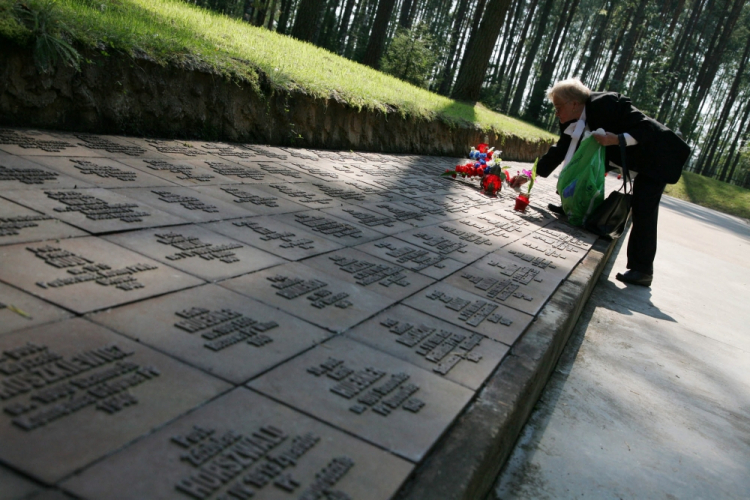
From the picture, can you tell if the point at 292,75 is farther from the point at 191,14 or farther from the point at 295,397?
the point at 295,397

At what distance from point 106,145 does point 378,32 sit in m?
14.8

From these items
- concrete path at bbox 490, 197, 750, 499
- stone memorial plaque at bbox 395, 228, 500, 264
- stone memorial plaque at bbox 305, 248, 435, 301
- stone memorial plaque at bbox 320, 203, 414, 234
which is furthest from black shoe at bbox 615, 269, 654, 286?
stone memorial plaque at bbox 305, 248, 435, 301

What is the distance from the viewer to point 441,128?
476 inches

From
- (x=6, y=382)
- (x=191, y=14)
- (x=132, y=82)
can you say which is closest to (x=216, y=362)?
(x=6, y=382)

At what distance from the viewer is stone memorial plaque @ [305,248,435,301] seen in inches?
137

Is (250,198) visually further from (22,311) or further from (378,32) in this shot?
(378,32)

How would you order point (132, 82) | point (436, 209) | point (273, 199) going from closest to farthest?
point (273, 199) → point (132, 82) → point (436, 209)

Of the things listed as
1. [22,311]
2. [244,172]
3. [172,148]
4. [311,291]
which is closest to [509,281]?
[311,291]

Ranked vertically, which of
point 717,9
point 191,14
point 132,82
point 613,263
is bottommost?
point 613,263

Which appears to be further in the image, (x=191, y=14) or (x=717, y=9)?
(x=717, y=9)

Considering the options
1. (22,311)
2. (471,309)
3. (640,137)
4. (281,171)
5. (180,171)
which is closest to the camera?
(22,311)

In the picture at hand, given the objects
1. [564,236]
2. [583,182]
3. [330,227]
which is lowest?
[330,227]

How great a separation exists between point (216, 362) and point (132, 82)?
169 inches

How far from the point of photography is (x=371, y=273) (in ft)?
12.1
